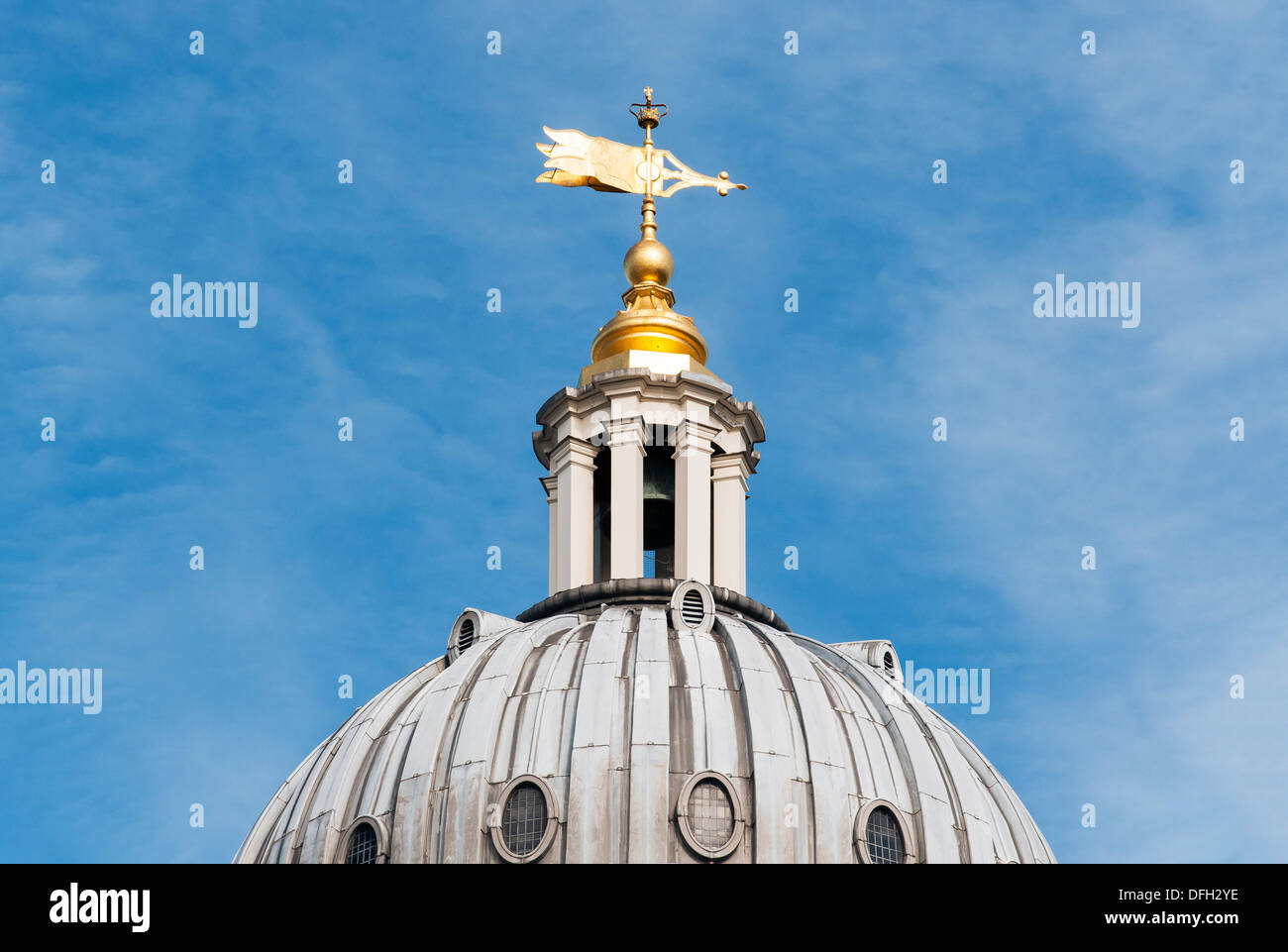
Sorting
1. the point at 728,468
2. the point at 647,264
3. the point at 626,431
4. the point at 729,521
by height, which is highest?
the point at 647,264

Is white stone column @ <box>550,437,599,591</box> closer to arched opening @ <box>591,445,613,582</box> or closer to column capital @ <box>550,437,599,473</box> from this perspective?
column capital @ <box>550,437,599,473</box>

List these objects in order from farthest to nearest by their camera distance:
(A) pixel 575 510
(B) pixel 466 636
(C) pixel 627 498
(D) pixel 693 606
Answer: (A) pixel 575 510 → (C) pixel 627 498 → (B) pixel 466 636 → (D) pixel 693 606

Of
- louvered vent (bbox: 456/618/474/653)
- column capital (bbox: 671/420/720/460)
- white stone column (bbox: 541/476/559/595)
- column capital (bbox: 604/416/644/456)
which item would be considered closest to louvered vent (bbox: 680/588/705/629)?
louvered vent (bbox: 456/618/474/653)

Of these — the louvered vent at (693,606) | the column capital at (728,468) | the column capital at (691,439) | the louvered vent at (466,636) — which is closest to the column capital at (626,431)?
the column capital at (691,439)

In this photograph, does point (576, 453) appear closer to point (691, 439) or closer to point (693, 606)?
point (691, 439)

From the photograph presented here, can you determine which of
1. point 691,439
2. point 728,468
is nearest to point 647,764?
point 691,439

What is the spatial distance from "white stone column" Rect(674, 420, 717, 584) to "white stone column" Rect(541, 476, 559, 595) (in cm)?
420

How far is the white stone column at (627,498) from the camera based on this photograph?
97.7 meters

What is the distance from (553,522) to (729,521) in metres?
6.27

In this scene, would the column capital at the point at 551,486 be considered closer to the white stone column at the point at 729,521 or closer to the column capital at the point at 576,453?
the column capital at the point at 576,453

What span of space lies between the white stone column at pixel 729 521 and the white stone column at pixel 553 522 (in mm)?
5291

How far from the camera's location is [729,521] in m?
101

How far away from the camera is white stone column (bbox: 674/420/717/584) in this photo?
3895 inches
